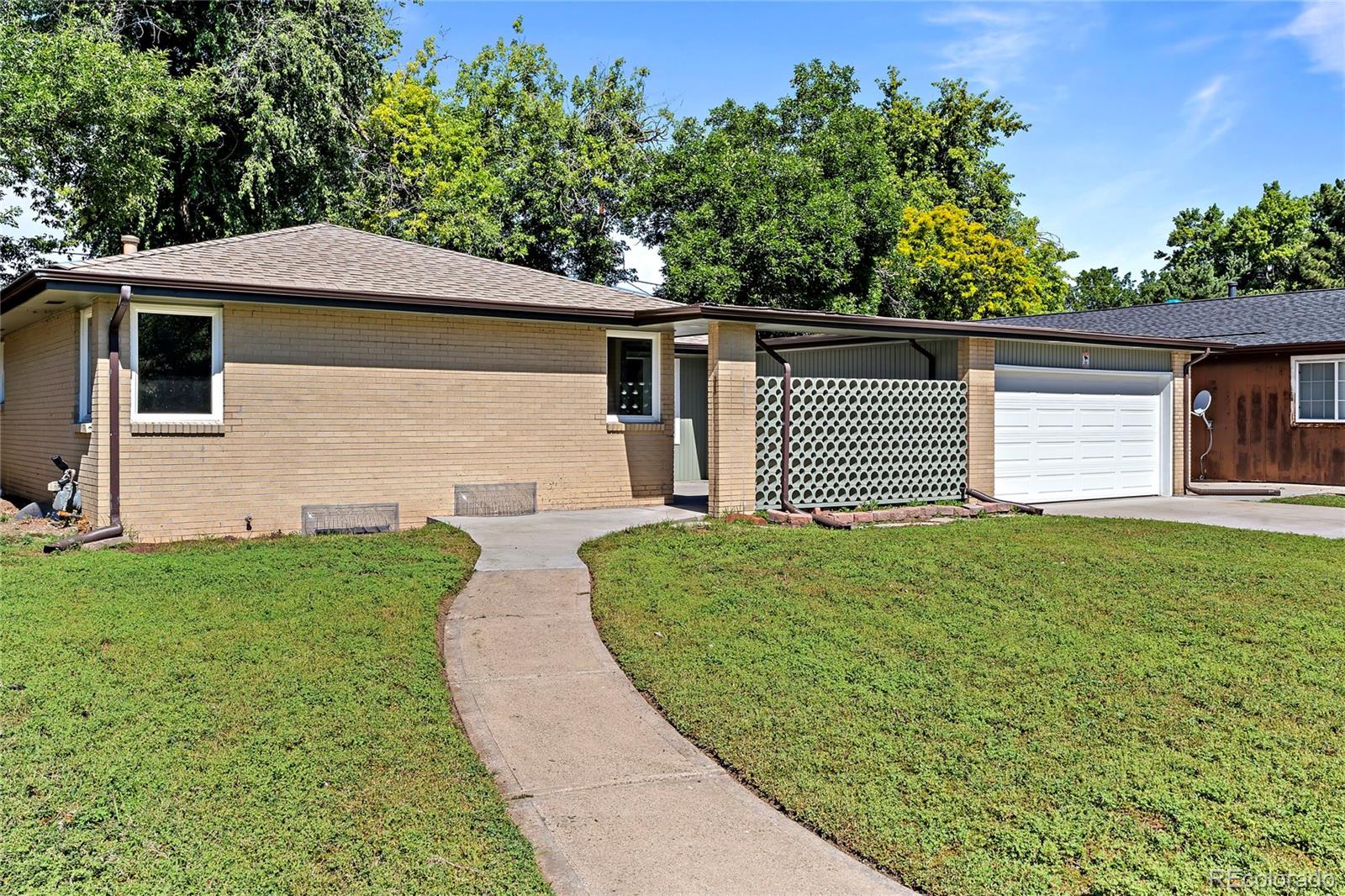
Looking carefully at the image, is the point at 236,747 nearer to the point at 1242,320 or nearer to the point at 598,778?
the point at 598,778

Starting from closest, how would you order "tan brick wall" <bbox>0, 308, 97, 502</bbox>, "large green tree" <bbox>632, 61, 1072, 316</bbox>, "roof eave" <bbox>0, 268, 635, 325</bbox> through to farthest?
"roof eave" <bbox>0, 268, 635, 325</bbox>
"tan brick wall" <bbox>0, 308, 97, 502</bbox>
"large green tree" <bbox>632, 61, 1072, 316</bbox>

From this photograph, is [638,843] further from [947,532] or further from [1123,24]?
[1123,24]

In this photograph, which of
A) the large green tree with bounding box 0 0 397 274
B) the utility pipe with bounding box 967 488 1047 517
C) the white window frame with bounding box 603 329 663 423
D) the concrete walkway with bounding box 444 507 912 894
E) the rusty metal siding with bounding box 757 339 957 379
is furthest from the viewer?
the large green tree with bounding box 0 0 397 274

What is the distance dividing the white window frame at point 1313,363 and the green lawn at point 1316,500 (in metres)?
2.86

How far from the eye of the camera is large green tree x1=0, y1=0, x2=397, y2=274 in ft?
59.7

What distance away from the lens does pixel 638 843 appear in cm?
412

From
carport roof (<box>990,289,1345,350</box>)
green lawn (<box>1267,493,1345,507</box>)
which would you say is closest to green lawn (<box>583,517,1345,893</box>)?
green lawn (<box>1267,493,1345,507</box>)

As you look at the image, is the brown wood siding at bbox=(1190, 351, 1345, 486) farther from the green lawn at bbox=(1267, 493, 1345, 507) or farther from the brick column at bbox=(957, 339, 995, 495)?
the brick column at bbox=(957, 339, 995, 495)

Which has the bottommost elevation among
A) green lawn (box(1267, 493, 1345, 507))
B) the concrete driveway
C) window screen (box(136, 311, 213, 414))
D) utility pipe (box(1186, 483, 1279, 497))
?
the concrete driveway

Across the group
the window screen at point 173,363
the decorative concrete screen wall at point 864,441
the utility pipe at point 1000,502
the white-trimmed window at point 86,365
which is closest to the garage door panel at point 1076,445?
the utility pipe at point 1000,502

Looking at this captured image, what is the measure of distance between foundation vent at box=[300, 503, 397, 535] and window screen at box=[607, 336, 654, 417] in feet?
11.4

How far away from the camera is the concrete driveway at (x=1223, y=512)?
13094 mm
